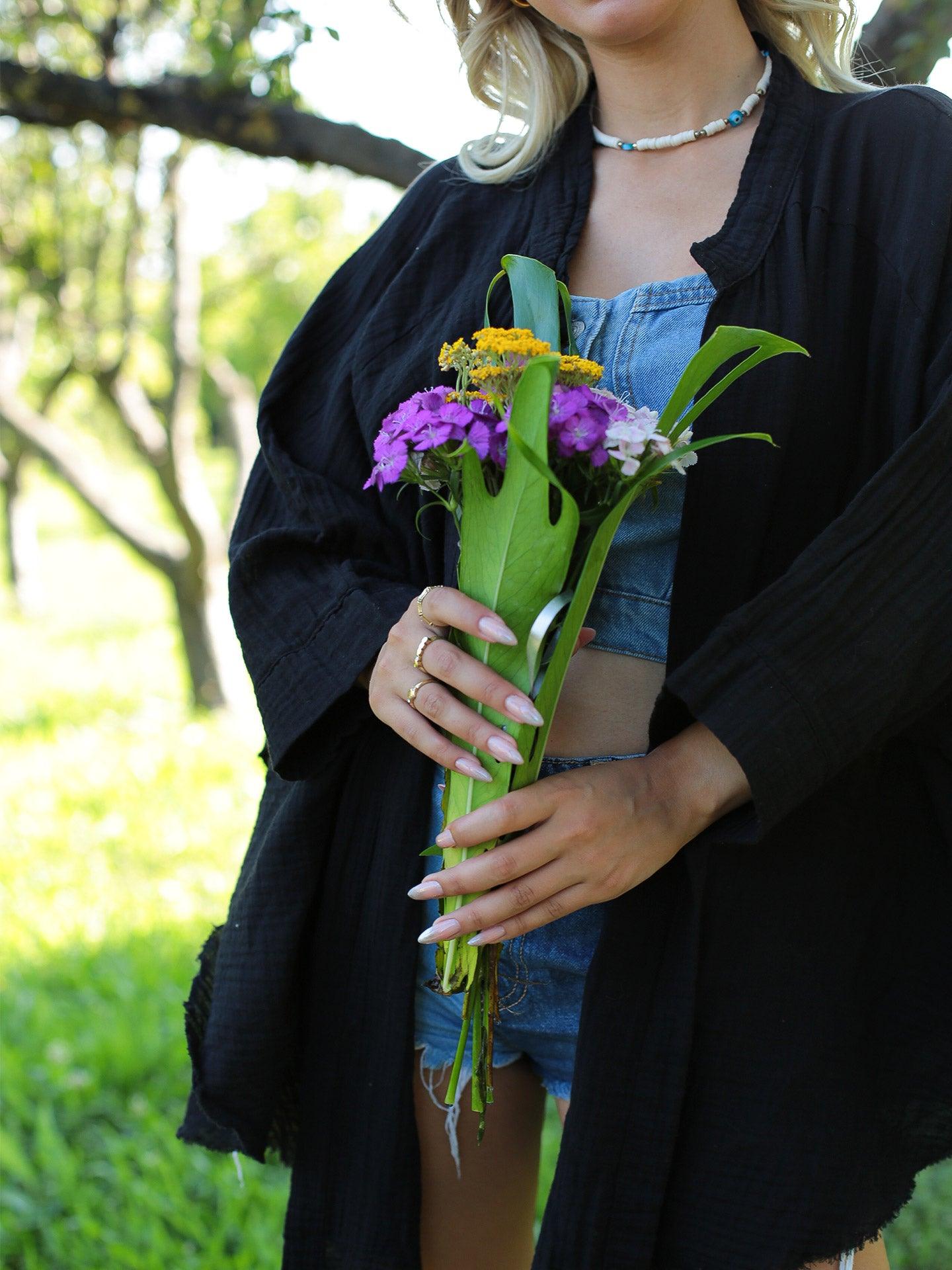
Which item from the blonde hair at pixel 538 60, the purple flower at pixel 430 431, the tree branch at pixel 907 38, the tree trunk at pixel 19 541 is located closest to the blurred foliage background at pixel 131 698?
the tree branch at pixel 907 38

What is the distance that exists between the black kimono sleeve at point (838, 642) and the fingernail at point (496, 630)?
0.21m

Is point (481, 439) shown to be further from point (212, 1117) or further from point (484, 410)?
point (212, 1117)

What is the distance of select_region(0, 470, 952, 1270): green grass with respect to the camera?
10.3ft

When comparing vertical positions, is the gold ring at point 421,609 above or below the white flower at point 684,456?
below

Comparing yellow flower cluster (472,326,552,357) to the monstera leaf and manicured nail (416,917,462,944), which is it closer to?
the monstera leaf

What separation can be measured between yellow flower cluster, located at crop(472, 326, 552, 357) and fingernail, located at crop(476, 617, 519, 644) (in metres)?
0.28

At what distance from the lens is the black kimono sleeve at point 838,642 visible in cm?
133

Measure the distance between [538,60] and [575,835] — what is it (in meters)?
1.28

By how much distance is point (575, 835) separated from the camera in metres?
1.31

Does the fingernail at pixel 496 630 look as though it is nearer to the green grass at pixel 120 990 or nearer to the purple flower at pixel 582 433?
the purple flower at pixel 582 433

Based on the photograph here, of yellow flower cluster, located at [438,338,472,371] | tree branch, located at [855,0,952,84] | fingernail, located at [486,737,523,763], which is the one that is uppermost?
tree branch, located at [855,0,952,84]

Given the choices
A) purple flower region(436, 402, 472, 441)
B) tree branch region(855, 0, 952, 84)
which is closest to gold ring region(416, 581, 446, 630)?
purple flower region(436, 402, 472, 441)

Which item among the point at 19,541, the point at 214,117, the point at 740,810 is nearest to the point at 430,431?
the point at 740,810

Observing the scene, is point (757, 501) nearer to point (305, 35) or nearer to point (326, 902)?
point (326, 902)
